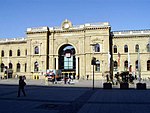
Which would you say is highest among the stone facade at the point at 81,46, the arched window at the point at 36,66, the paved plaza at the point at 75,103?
the stone facade at the point at 81,46

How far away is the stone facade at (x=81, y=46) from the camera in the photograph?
70.6 m

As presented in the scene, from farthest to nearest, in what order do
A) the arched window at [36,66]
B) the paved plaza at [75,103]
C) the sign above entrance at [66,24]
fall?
the arched window at [36,66]
the sign above entrance at [66,24]
the paved plaza at [75,103]

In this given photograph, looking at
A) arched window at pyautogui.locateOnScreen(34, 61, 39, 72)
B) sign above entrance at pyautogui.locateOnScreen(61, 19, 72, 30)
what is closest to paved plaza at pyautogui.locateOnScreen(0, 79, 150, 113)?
sign above entrance at pyautogui.locateOnScreen(61, 19, 72, 30)

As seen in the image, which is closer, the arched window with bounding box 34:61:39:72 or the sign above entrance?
the sign above entrance

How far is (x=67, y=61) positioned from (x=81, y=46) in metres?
8.57

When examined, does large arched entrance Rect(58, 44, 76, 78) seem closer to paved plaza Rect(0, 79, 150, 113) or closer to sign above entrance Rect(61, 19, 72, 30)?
sign above entrance Rect(61, 19, 72, 30)

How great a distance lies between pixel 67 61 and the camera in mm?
79188

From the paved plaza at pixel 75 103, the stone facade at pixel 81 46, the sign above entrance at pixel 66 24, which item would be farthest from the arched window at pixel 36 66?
the paved plaza at pixel 75 103

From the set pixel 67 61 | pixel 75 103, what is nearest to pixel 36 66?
pixel 67 61

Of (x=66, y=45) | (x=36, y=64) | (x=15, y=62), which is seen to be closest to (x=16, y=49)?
(x=15, y=62)

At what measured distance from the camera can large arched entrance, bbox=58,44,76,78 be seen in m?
77.6

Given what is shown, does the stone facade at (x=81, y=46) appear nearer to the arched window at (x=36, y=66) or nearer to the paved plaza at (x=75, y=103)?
the arched window at (x=36, y=66)

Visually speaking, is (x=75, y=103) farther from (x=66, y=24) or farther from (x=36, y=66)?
(x=36, y=66)
